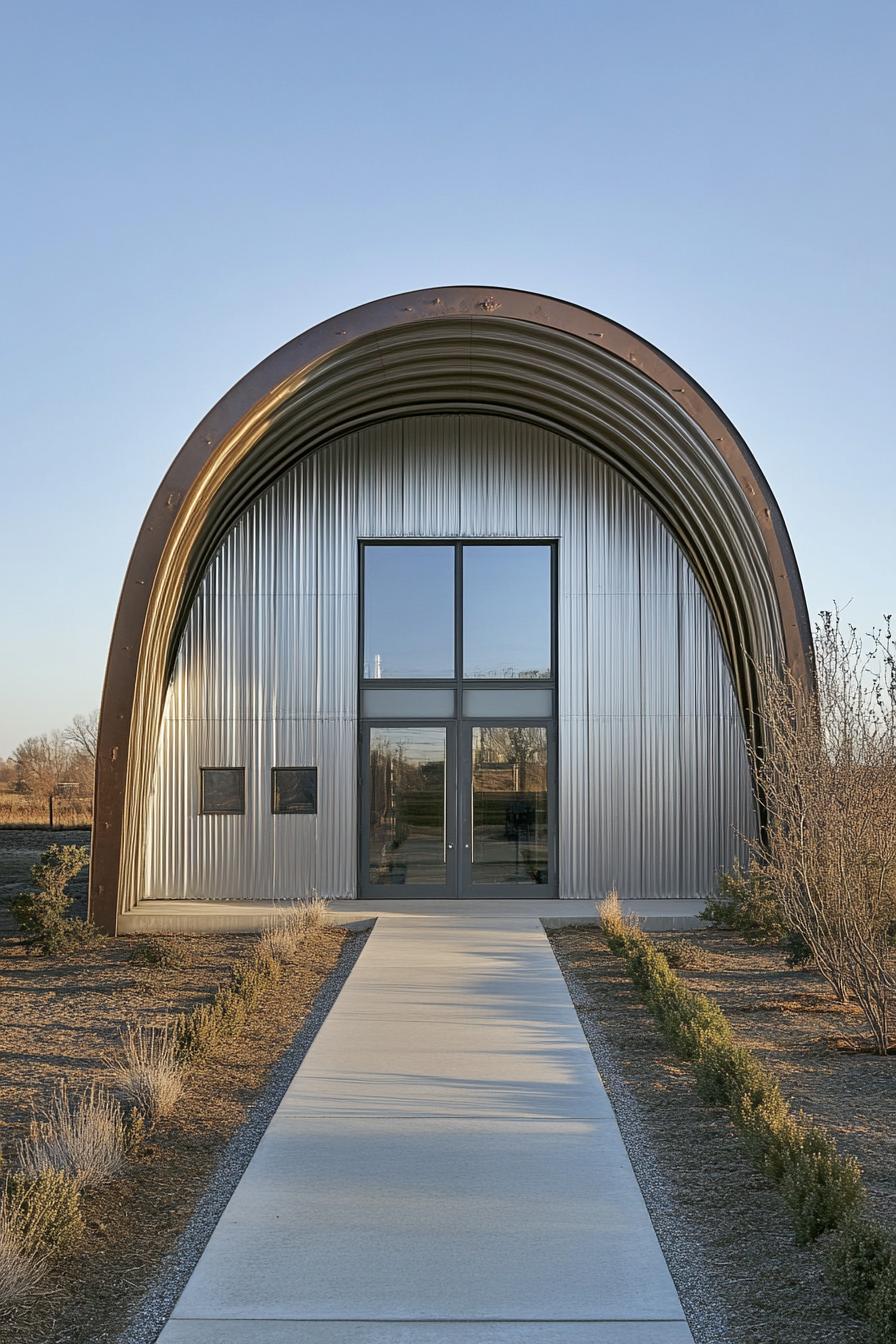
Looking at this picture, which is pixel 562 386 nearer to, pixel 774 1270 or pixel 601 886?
pixel 601 886

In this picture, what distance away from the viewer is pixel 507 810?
1689 centimetres

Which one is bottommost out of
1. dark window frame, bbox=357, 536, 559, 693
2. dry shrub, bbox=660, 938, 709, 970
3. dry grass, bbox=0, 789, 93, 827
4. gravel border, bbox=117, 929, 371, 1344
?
gravel border, bbox=117, 929, 371, 1344

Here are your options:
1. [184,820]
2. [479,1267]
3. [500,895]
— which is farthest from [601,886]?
[479,1267]

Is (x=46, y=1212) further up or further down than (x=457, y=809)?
further down

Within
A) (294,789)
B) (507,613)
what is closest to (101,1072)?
(294,789)

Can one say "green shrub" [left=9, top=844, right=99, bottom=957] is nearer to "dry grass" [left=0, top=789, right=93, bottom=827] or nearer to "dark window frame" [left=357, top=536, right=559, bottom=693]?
"dark window frame" [left=357, top=536, right=559, bottom=693]

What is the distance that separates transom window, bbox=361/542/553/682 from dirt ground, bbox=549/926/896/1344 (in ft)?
18.4

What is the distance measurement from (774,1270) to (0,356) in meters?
17.2

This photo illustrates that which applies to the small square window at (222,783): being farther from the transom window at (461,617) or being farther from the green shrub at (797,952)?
the green shrub at (797,952)

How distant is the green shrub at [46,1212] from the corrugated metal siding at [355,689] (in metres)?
11.8

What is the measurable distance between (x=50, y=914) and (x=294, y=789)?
4.38m

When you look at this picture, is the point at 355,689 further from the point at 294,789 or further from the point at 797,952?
the point at 797,952

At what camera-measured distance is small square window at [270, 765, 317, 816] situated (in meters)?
16.8

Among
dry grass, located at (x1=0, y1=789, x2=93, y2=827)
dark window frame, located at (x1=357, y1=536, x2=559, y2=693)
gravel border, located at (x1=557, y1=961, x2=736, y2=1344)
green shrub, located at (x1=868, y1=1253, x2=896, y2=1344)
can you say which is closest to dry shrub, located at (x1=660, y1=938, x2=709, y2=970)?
gravel border, located at (x1=557, y1=961, x2=736, y2=1344)
